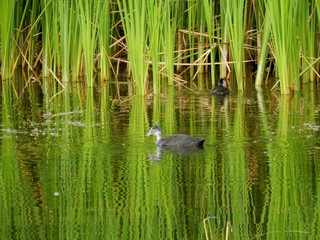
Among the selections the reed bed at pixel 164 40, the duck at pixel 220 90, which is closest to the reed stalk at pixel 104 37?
the reed bed at pixel 164 40

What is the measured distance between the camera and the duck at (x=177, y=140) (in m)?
9.43

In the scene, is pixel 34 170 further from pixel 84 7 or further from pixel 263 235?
pixel 84 7

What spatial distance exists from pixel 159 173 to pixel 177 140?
1.28 m

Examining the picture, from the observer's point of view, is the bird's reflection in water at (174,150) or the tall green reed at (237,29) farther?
the tall green reed at (237,29)

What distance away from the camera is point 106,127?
1097 centimetres

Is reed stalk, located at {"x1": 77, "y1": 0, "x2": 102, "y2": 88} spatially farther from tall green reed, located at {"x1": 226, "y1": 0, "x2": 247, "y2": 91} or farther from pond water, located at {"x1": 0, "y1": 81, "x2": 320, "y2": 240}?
tall green reed, located at {"x1": 226, "y1": 0, "x2": 247, "y2": 91}

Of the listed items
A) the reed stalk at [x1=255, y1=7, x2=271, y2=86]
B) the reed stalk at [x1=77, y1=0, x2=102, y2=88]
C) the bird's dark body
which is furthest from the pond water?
the reed stalk at [x1=77, y1=0, x2=102, y2=88]

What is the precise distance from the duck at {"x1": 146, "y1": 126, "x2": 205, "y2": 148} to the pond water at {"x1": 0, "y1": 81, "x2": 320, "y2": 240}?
0.43ft

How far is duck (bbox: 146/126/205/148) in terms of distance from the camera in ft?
30.9

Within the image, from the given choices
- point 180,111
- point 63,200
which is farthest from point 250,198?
point 180,111

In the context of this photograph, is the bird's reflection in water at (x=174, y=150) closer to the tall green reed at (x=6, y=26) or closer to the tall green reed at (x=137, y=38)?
the tall green reed at (x=137, y=38)

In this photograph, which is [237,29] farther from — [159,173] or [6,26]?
[159,173]

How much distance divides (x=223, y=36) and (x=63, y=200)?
825 cm

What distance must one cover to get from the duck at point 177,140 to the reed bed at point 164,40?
3109 millimetres
